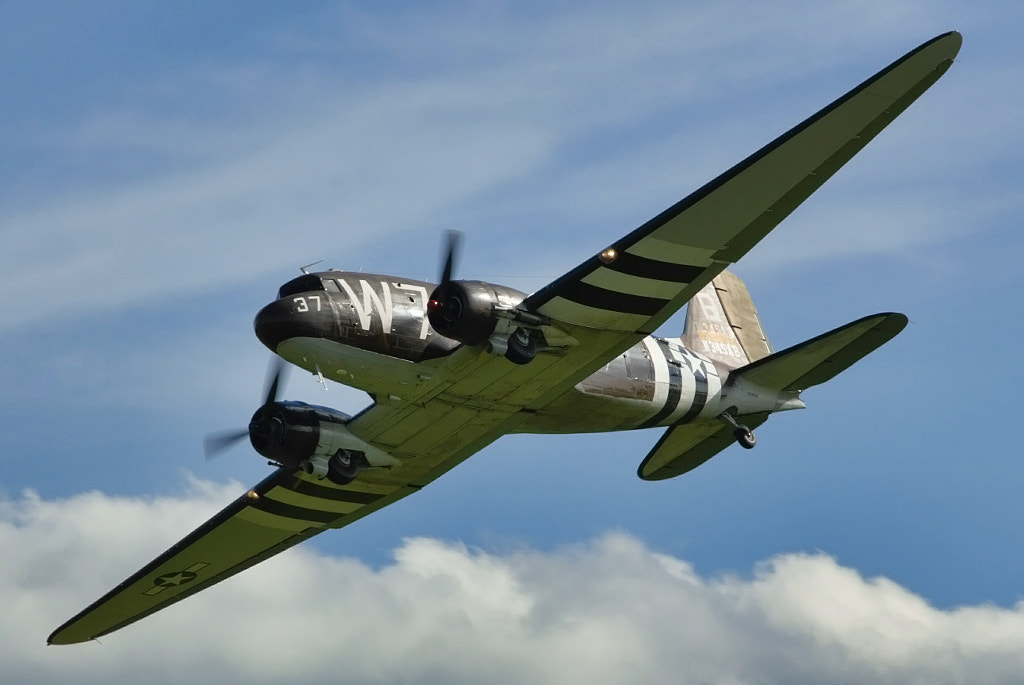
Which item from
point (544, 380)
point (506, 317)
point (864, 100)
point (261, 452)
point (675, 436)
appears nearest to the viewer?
point (864, 100)

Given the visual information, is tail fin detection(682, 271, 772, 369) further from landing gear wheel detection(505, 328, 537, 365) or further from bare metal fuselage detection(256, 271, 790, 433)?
landing gear wheel detection(505, 328, 537, 365)

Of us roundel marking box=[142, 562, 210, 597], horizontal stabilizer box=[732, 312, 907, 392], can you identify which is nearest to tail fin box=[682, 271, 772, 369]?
horizontal stabilizer box=[732, 312, 907, 392]

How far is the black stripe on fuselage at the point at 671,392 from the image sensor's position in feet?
98.0

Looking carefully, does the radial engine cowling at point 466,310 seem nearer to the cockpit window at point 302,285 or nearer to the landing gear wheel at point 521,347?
the landing gear wheel at point 521,347

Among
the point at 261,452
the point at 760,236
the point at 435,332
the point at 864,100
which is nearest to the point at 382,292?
the point at 435,332

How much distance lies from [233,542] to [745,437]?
38.2 ft

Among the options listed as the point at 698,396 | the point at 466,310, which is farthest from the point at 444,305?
the point at 698,396

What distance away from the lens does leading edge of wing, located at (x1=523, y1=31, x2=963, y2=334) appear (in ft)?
76.9

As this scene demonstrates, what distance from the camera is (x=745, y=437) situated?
31.0 meters

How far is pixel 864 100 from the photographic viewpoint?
77.0 feet

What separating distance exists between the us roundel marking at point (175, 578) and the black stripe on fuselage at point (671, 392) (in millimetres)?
11051

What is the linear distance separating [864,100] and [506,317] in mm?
6845

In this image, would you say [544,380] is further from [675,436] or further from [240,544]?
[240,544]

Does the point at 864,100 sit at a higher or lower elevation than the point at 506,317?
higher
